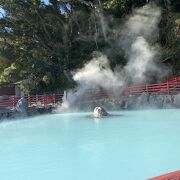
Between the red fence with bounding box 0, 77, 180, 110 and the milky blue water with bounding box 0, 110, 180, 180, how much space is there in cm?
642

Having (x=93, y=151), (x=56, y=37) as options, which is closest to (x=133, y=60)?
(x=56, y=37)

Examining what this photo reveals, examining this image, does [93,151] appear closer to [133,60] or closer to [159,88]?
[159,88]

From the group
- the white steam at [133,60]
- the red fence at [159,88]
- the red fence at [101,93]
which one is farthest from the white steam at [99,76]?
the red fence at [159,88]

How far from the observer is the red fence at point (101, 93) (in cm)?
2183

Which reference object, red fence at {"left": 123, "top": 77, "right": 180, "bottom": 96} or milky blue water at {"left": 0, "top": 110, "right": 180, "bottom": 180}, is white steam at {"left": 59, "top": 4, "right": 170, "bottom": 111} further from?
milky blue water at {"left": 0, "top": 110, "right": 180, "bottom": 180}

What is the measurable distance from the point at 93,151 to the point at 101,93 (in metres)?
15.1

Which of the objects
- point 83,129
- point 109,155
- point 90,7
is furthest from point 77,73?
point 109,155

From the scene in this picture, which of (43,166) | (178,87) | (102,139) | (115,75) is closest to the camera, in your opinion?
(43,166)

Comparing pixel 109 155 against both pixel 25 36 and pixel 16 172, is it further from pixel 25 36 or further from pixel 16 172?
pixel 25 36

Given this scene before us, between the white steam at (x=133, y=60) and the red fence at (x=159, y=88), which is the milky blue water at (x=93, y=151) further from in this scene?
the white steam at (x=133, y=60)

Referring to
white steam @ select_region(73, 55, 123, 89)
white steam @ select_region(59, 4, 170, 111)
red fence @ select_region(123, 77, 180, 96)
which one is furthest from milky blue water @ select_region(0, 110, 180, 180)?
white steam @ select_region(73, 55, 123, 89)

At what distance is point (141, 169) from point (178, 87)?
14623 mm

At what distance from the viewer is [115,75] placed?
1014 inches

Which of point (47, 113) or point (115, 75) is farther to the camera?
point (115, 75)
